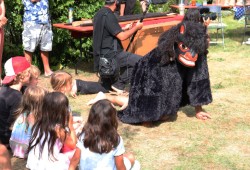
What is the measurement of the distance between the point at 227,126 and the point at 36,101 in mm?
2322

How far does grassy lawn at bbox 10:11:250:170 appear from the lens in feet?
14.1

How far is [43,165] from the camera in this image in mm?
3732

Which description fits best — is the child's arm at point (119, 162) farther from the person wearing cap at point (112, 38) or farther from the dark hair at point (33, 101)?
the person wearing cap at point (112, 38)

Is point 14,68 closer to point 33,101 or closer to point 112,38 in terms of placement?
point 33,101

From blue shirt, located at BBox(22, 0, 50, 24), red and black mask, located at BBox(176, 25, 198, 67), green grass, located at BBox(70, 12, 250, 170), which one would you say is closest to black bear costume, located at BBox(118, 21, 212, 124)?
red and black mask, located at BBox(176, 25, 198, 67)

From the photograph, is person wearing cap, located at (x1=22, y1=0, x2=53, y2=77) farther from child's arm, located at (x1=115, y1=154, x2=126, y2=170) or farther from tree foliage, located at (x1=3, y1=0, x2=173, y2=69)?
child's arm, located at (x1=115, y1=154, x2=126, y2=170)

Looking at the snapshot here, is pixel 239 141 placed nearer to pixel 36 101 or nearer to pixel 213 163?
pixel 213 163

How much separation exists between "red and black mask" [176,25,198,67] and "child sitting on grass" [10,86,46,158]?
5.13ft

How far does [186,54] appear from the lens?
187 inches

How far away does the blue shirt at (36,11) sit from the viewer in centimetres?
706

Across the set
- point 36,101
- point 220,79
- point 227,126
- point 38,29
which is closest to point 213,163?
point 227,126

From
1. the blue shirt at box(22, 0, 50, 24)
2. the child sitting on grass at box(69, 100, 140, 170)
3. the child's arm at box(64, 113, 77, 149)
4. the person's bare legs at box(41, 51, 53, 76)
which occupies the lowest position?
the person's bare legs at box(41, 51, 53, 76)

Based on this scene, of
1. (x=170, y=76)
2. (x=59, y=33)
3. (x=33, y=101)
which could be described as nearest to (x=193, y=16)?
(x=170, y=76)

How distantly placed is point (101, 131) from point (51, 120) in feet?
1.84
